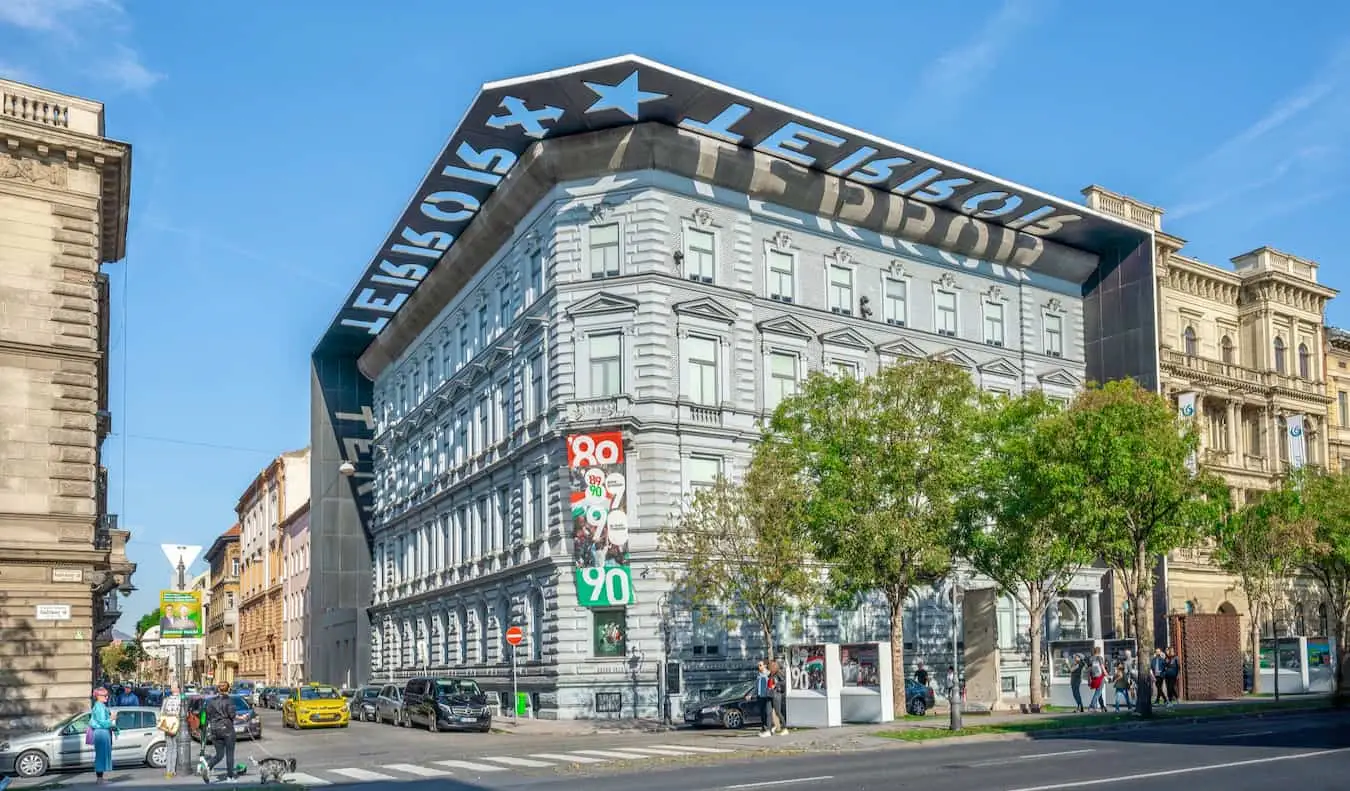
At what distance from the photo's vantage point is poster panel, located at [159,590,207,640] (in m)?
25.4

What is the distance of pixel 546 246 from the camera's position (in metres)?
48.7

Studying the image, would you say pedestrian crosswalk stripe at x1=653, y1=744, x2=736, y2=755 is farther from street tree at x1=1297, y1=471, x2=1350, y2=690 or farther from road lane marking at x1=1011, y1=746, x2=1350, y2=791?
street tree at x1=1297, y1=471, x2=1350, y2=690

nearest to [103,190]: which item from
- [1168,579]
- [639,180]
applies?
[639,180]

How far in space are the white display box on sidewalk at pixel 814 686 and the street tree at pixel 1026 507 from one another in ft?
25.6

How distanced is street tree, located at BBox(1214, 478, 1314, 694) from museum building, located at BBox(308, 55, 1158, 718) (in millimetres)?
7113

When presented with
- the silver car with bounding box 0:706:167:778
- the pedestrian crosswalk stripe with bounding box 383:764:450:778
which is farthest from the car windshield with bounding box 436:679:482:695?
the pedestrian crosswalk stripe with bounding box 383:764:450:778

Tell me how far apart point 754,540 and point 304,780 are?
55.7ft

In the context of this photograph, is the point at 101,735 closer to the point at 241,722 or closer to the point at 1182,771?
the point at 241,722

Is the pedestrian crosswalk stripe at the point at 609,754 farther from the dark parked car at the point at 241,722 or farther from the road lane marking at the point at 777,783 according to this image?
the dark parked car at the point at 241,722

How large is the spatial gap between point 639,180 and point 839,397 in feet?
38.9

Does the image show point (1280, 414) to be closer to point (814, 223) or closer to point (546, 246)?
point (814, 223)

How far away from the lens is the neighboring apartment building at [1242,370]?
209 feet

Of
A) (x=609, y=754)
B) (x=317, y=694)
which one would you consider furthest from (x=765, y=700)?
(x=317, y=694)

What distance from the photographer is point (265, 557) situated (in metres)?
117
